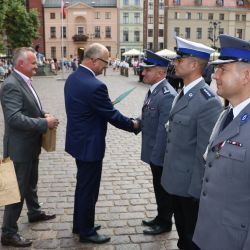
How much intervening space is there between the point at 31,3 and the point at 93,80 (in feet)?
250

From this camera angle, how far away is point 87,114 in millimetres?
4156

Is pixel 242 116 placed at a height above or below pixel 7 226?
above

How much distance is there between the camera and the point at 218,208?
2557mm

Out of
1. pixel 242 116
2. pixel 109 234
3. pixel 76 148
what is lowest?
pixel 109 234

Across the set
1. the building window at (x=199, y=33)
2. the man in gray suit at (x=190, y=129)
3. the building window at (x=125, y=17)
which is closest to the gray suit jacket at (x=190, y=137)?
the man in gray suit at (x=190, y=129)

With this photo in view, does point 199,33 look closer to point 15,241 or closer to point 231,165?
point 15,241

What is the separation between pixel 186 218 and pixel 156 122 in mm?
1105

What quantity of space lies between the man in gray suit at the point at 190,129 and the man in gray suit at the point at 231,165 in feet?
2.65

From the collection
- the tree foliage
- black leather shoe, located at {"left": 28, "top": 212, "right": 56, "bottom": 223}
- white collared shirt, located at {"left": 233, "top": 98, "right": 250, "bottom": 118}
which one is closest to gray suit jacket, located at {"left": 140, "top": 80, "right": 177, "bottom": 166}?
black leather shoe, located at {"left": 28, "top": 212, "right": 56, "bottom": 223}

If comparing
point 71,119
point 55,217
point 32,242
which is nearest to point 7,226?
point 32,242

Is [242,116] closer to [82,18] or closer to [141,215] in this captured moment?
[141,215]

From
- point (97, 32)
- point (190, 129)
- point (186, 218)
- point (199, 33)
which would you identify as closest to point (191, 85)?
point (190, 129)

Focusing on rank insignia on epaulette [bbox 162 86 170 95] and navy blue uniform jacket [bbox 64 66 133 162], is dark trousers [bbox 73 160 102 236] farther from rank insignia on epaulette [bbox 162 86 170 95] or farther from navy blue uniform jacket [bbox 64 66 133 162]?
rank insignia on epaulette [bbox 162 86 170 95]

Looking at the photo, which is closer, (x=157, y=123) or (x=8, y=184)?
(x=8, y=184)
